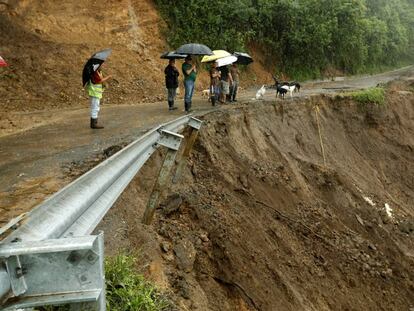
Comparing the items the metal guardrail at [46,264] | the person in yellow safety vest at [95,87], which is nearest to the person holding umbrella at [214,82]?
the person in yellow safety vest at [95,87]

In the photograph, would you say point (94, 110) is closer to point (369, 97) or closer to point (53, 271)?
point (53, 271)

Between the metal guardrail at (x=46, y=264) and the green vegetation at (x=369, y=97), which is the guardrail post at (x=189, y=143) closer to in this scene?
the metal guardrail at (x=46, y=264)

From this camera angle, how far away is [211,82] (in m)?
14.4

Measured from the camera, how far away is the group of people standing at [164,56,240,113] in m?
13.0

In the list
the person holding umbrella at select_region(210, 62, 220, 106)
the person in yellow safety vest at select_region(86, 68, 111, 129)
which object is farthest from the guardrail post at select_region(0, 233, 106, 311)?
the person holding umbrella at select_region(210, 62, 220, 106)

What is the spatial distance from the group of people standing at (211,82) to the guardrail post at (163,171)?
7.23m

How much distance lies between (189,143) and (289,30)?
23.0 meters

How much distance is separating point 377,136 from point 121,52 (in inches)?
441

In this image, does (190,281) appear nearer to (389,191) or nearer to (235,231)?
(235,231)

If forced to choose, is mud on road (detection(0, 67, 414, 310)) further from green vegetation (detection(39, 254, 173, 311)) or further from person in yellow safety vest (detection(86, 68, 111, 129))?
person in yellow safety vest (detection(86, 68, 111, 129))

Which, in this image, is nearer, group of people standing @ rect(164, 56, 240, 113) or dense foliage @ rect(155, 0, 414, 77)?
group of people standing @ rect(164, 56, 240, 113)

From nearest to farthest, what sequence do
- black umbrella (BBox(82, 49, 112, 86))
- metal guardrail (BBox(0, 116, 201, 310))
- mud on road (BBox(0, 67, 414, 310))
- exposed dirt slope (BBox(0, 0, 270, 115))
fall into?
1. metal guardrail (BBox(0, 116, 201, 310))
2. mud on road (BBox(0, 67, 414, 310))
3. black umbrella (BBox(82, 49, 112, 86))
4. exposed dirt slope (BBox(0, 0, 270, 115))

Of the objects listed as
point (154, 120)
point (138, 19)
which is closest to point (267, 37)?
point (138, 19)

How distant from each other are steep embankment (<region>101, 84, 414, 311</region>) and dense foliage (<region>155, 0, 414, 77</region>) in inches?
301
